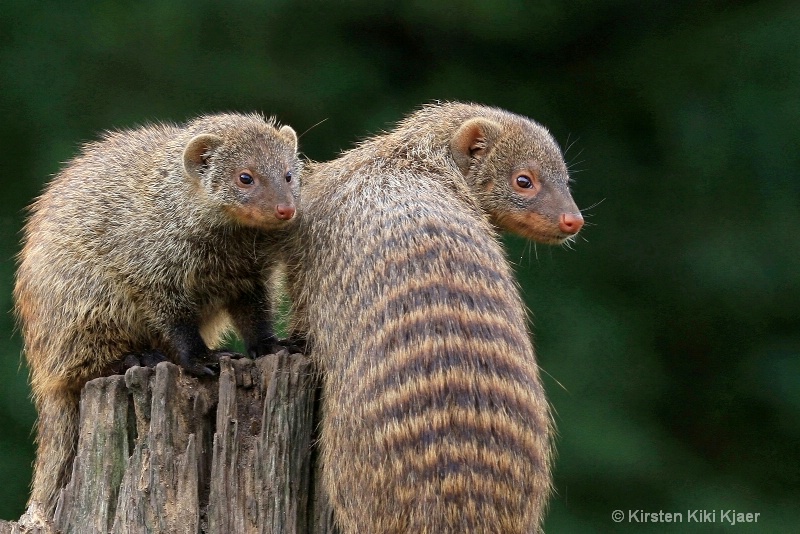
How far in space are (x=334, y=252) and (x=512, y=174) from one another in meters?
1.23

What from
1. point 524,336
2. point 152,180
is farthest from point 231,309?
point 524,336

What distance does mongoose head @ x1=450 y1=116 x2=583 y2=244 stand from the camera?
5.79m

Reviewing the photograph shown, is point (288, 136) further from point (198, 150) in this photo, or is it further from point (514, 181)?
point (514, 181)

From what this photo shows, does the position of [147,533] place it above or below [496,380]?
below

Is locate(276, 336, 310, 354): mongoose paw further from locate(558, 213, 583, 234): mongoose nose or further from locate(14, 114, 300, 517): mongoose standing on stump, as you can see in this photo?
locate(558, 213, 583, 234): mongoose nose

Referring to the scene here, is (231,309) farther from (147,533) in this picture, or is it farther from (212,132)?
(147,533)

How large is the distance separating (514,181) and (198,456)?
2.20 meters

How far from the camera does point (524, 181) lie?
585 centimetres

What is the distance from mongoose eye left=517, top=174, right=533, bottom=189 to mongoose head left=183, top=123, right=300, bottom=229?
→ 3.91 ft

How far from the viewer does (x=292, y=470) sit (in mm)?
4898

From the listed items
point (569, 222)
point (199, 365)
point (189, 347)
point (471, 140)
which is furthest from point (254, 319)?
point (569, 222)

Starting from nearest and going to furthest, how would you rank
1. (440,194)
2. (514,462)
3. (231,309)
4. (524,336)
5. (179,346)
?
(514,462), (524,336), (440,194), (179,346), (231,309)

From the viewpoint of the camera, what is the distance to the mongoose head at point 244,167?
5867mm

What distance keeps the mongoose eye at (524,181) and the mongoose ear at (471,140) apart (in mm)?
231
